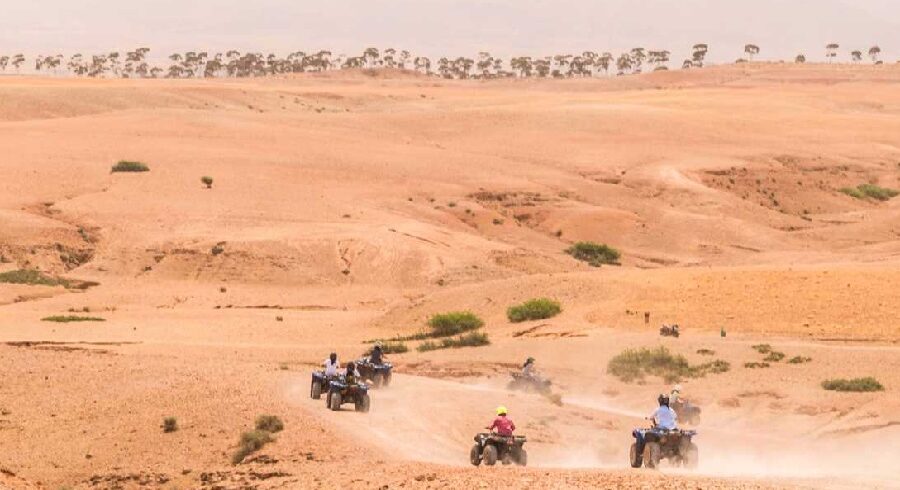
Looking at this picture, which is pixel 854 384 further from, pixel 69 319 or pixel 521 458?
pixel 69 319

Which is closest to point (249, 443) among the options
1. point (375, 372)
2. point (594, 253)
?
point (375, 372)

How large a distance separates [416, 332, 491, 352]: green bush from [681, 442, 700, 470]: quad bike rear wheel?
53.6 ft

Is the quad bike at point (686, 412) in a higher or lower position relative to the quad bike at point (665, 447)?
lower

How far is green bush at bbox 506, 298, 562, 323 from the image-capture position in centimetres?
4356

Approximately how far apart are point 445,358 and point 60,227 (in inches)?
1096

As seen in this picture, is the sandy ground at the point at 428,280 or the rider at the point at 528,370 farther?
the rider at the point at 528,370

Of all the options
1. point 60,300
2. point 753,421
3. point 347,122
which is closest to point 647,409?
point 753,421

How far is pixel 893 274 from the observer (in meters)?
45.0

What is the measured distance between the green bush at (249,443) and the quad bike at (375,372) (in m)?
5.55

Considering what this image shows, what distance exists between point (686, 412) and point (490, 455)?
7339 millimetres

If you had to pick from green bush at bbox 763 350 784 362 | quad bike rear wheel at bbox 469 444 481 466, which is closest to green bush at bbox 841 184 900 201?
green bush at bbox 763 350 784 362

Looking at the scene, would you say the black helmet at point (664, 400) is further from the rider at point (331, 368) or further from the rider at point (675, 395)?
the rider at point (331, 368)

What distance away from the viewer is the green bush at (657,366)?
1357 inches

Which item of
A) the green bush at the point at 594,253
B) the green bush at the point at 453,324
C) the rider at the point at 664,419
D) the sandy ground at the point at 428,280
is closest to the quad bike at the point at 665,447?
the rider at the point at 664,419
